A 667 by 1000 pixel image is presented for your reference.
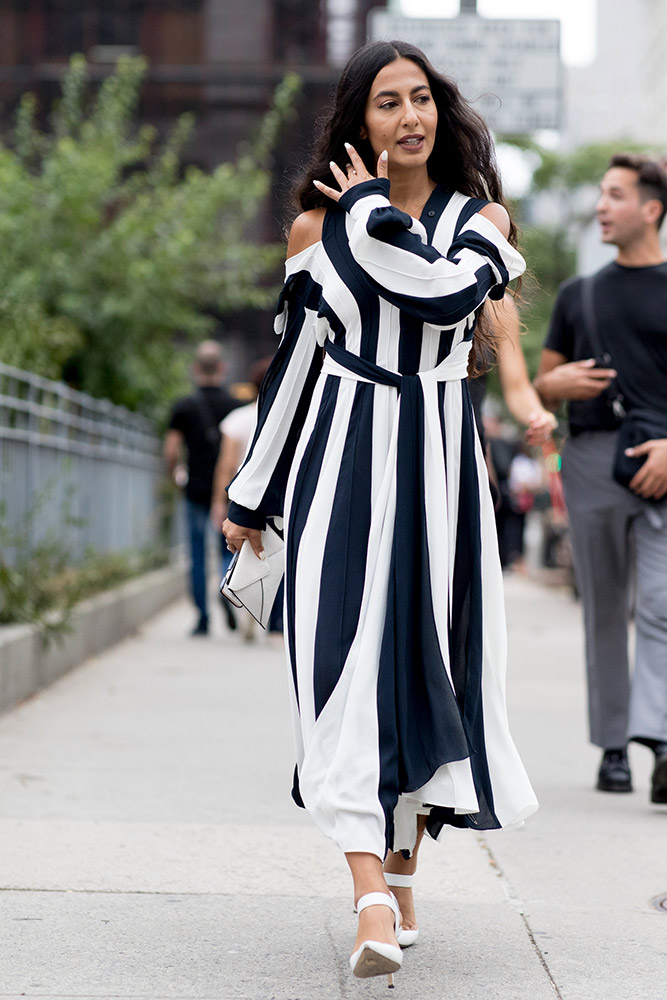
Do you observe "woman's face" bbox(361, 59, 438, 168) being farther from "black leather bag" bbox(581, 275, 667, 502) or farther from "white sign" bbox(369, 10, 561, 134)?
"white sign" bbox(369, 10, 561, 134)

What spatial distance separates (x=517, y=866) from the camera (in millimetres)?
4352

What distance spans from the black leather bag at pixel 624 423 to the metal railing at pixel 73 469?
3.03m

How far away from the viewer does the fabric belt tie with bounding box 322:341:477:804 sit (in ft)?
10.2

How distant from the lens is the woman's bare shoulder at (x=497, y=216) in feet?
11.0

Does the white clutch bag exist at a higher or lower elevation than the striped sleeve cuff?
lower

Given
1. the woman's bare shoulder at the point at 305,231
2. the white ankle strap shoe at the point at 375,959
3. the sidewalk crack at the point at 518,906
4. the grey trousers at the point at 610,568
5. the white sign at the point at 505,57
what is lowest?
the sidewalk crack at the point at 518,906

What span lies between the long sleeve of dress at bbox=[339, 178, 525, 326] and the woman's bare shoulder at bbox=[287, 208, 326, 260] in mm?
151

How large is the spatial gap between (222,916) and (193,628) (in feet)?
24.9

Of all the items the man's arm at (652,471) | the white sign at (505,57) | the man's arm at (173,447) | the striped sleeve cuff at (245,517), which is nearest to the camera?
the striped sleeve cuff at (245,517)

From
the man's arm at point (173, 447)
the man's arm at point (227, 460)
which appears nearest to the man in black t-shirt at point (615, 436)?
the man's arm at point (227, 460)

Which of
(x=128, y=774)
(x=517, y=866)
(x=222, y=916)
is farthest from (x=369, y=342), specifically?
(x=128, y=774)

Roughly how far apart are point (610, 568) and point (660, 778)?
0.82m

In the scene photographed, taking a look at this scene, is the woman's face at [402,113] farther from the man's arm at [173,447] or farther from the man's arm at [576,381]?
the man's arm at [173,447]

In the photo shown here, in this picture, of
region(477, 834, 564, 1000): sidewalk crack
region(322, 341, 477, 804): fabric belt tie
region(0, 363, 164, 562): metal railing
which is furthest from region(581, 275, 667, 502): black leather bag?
region(0, 363, 164, 562): metal railing
